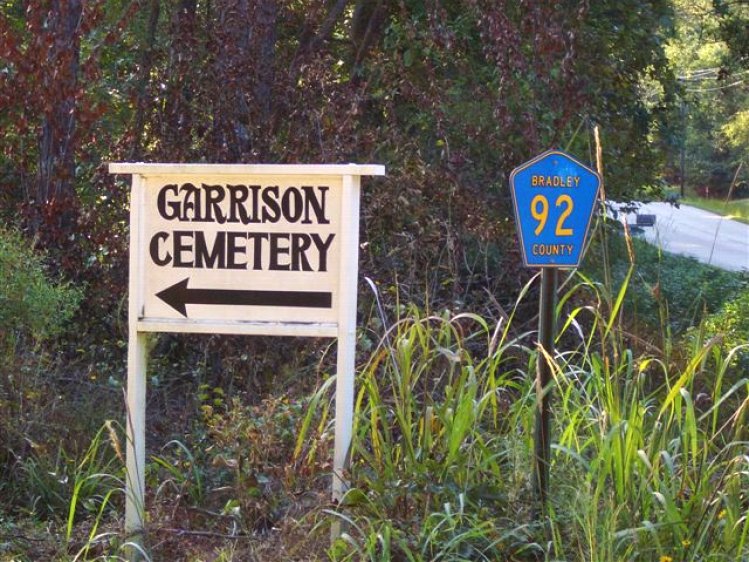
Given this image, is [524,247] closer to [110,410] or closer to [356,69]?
[110,410]

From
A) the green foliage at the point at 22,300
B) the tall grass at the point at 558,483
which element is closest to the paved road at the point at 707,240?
the green foliage at the point at 22,300

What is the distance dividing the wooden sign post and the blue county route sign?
2.14 feet

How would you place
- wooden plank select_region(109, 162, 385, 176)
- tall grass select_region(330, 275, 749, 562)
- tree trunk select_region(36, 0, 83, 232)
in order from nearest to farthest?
tall grass select_region(330, 275, 749, 562), wooden plank select_region(109, 162, 385, 176), tree trunk select_region(36, 0, 83, 232)

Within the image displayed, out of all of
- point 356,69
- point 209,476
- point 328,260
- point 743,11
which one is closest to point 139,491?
point 209,476

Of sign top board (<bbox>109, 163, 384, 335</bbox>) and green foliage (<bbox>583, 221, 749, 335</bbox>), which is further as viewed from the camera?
green foliage (<bbox>583, 221, 749, 335</bbox>)

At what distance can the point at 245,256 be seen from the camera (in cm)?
463

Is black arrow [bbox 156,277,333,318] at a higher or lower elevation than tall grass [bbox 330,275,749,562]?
higher

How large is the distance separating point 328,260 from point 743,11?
39.8ft

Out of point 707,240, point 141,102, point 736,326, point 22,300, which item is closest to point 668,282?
point 736,326

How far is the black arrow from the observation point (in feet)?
15.1

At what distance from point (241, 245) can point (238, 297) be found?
0.21m

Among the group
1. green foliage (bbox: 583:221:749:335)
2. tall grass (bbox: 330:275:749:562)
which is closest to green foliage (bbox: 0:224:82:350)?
tall grass (bbox: 330:275:749:562)

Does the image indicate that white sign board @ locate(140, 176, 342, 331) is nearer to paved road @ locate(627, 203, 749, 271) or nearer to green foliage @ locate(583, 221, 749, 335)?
green foliage @ locate(583, 221, 749, 335)

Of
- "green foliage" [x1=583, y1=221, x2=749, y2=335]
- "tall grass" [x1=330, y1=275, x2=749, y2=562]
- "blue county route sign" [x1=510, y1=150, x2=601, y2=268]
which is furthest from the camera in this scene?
"green foliage" [x1=583, y1=221, x2=749, y2=335]
